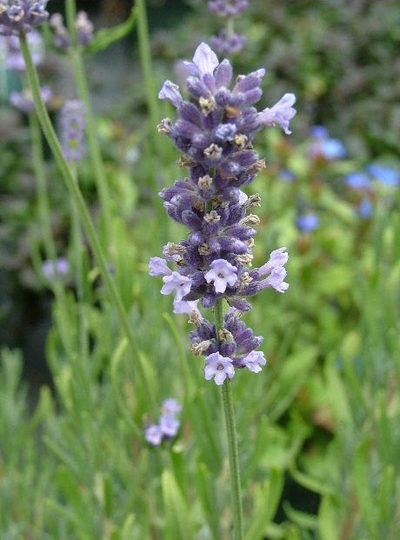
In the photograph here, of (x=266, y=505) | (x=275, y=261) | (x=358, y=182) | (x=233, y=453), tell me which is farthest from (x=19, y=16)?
(x=358, y=182)

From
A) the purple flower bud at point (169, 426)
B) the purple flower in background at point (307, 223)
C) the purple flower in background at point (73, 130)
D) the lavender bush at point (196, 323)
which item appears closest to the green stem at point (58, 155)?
the lavender bush at point (196, 323)

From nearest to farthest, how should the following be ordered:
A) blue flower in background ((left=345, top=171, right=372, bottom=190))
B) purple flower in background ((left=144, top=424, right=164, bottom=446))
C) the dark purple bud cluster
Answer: the dark purple bud cluster → purple flower in background ((left=144, top=424, right=164, bottom=446)) → blue flower in background ((left=345, top=171, right=372, bottom=190))

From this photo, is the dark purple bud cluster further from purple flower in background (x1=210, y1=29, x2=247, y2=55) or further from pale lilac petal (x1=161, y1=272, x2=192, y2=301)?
purple flower in background (x1=210, y1=29, x2=247, y2=55)

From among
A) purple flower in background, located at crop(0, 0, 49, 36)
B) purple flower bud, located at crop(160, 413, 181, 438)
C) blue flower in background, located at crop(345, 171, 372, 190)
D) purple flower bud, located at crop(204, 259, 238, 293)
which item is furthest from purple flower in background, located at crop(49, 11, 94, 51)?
blue flower in background, located at crop(345, 171, 372, 190)

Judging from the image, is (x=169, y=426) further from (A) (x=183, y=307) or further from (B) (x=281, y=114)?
(B) (x=281, y=114)

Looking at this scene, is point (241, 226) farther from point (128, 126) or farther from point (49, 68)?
point (128, 126)
